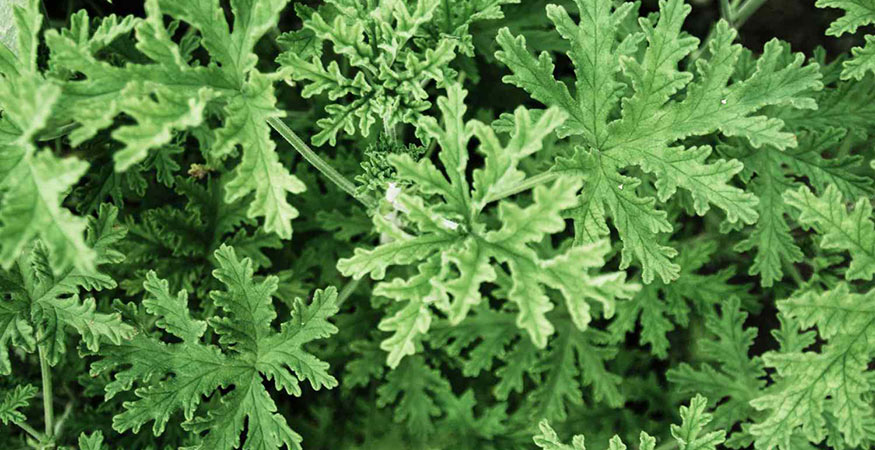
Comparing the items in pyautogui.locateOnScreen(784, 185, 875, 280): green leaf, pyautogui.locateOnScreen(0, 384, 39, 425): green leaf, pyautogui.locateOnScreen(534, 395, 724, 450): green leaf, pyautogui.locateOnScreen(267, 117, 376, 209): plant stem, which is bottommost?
pyautogui.locateOnScreen(0, 384, 39, 425): green leaf

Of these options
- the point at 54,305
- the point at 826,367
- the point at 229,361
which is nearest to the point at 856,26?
the point at 826,367

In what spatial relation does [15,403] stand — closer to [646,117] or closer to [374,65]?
[374,65]

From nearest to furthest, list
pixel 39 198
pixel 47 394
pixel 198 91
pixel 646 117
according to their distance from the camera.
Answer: pixel 39 198 < pixel 198 91 < pixel 646 117 < pixel 47 394

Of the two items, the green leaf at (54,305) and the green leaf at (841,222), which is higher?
the green leaf at (841,222)

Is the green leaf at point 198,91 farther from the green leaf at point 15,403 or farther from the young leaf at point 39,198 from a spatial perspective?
the green leaf at point 15,403

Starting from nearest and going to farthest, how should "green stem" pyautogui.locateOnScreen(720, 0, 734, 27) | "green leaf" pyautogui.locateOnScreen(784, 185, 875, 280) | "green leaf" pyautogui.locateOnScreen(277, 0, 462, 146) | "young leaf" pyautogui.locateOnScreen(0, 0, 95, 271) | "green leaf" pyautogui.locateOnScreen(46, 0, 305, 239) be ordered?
1. "young leaf" pyautogui.locateOnScreen(0, 0, 95, 271)
2. "green leaf" pyautogui.locateOnScreen(46, 0, 305, 239)
3. "green leaf" pyautogui.locateOnScreen(277, 0, 462, 146)
4. "green leaf" pyautogui.locateOnScreen(784, 185, 875, 280)
5. "green stem" pyautogui.locateOnScreen(720, 0, 734, 27)

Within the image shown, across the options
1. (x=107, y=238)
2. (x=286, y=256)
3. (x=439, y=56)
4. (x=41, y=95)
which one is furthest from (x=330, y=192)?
(x=41, y=95)

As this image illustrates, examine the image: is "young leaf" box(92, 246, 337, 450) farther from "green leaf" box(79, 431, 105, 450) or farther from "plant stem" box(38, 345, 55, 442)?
"plant stem" box(38, 345, 55, 442)

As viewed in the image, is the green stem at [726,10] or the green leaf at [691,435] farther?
the green stem at [726,10]

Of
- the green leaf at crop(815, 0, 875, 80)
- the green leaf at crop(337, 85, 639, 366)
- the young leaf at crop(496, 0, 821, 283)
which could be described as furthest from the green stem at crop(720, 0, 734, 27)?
the green leaf at crop(337, 85, 639, 366)

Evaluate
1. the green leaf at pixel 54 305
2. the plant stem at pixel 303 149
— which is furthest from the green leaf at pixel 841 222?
the green leaf at pixel 54 305
